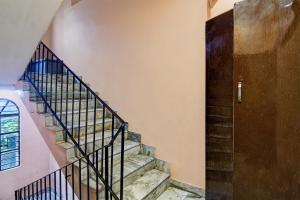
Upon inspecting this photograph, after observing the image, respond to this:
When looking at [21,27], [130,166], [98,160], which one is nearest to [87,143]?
[98,160]

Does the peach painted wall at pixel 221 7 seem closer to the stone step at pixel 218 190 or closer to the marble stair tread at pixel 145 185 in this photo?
the stone step at pixel 218 190

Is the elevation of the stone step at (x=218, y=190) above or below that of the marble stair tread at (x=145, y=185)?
above

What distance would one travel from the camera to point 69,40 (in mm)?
3963

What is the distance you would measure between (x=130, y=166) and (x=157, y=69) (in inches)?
46.9

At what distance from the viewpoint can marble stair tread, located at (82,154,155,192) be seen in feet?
6.48

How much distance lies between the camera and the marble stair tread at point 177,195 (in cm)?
209

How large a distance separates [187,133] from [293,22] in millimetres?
1419

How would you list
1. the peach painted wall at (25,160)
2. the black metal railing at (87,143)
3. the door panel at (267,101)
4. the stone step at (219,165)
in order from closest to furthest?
the door panel at (267,101), the stone step at (219,165), the black metal railing at (87,143), the peach painted wall at (25,160)

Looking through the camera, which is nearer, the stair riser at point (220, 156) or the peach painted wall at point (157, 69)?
the stair riser at point (220, 156)

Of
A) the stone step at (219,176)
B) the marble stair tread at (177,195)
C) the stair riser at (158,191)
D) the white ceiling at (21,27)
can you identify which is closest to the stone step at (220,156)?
the stone step at (219,176)

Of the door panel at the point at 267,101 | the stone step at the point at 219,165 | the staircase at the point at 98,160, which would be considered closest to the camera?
the door panel at the point at 267,101

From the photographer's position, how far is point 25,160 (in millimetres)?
5016

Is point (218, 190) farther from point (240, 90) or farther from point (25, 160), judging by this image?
point (25, 160)

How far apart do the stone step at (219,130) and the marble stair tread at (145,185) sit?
790mm
